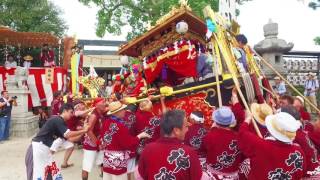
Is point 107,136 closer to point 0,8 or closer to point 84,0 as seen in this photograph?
point 84,0

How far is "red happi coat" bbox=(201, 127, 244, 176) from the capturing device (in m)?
3.71

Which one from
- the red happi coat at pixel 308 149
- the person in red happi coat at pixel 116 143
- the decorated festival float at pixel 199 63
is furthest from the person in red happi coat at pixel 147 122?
the red happi coat at pixel 308 149

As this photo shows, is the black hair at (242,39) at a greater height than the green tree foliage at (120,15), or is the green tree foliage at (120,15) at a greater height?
the green tree foliage at (120,15)

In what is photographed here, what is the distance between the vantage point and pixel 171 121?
285 centimetres

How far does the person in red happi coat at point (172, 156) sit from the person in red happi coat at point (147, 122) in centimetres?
225

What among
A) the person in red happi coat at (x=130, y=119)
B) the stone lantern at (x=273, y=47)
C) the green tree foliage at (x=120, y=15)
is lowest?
the person in red happi coat at (x=130, y=119)

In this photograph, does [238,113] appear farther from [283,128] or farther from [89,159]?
[89,159]

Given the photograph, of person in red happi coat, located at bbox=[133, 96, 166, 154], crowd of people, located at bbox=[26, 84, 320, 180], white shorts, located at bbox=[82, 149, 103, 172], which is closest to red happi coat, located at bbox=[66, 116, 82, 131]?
crowd of people, located at bbox=[26, 84, 320, 180]

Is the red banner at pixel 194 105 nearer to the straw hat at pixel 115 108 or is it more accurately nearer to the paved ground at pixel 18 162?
the straw hat at pixel 115 108

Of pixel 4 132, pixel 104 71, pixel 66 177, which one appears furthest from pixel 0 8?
pixel 66 177

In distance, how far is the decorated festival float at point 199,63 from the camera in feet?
16.5

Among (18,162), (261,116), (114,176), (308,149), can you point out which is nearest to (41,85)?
(18,162)

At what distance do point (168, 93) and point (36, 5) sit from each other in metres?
17.4

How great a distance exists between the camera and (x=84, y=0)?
16578 millimetres
